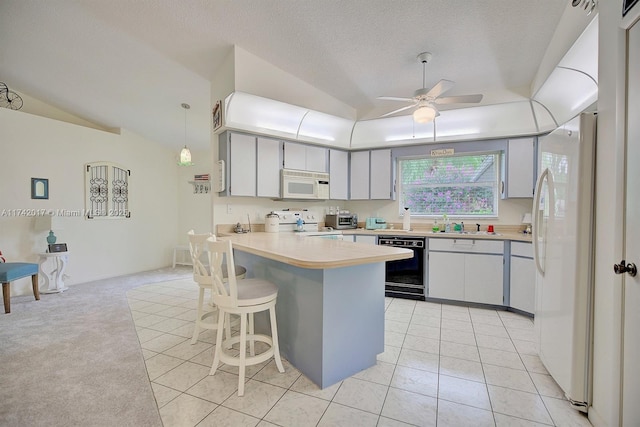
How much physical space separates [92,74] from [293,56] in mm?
2947

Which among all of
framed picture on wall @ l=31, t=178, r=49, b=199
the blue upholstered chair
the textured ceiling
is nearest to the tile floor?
the blue upholstered chair

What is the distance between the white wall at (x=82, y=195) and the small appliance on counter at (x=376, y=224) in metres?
4.49

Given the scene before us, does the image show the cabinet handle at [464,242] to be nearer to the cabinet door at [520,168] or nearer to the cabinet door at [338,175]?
the cabinet door at [520,168]

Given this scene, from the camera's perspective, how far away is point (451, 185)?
14.3 ft

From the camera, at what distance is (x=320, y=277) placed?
189 cm

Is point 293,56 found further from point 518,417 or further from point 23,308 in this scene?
point 23,308

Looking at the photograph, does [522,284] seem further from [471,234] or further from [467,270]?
[471,234]

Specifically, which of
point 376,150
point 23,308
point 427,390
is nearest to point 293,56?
point 376,150

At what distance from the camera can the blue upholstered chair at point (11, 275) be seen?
3.40 m

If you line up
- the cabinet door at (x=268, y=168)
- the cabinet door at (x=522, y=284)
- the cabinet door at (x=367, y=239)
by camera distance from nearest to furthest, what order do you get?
the cabinet door at (x=522, y=284)
the cabinet door at (x=268, y=168)
the cabinet door at (x=367, y=239)

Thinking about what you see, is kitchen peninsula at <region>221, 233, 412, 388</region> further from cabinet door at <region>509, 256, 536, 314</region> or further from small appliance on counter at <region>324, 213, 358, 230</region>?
small appliance on counter at <region>324, 213, 358, 230</region>

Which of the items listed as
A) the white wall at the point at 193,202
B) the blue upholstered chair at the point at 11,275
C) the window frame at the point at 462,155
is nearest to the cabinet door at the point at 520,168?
the window frame at the point at 462,155

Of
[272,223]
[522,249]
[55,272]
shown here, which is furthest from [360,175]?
[55,272]

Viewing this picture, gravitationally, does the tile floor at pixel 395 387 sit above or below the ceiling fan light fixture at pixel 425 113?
below
